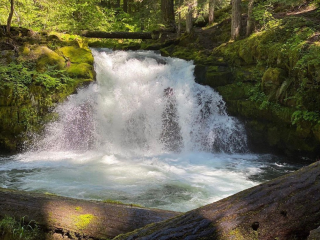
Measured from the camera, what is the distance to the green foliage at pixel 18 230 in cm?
259

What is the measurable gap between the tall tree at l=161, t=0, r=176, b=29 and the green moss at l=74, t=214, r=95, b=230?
1571 cm

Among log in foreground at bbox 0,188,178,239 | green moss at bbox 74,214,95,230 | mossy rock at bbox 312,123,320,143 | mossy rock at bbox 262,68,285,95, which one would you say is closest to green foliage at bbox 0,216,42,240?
log in foreground at bbox 0,188,178,239

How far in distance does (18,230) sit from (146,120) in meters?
8.17

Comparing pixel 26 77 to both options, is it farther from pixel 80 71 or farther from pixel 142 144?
A: pixel 142 144

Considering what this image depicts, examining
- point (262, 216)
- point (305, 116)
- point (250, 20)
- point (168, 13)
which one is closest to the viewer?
point (262, 216)

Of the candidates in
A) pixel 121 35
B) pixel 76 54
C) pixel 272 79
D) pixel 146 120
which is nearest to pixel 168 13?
pixel 121 35

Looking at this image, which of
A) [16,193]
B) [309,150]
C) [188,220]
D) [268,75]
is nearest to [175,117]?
[268,75]

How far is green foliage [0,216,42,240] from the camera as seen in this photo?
2.59m

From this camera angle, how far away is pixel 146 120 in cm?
1066

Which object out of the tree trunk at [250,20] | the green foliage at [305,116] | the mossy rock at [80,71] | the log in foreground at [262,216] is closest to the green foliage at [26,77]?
the mossy rock at [80,71]

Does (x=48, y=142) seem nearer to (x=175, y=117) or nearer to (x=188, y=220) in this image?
(x=175, y=117)

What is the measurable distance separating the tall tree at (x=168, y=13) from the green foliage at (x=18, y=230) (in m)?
15.8

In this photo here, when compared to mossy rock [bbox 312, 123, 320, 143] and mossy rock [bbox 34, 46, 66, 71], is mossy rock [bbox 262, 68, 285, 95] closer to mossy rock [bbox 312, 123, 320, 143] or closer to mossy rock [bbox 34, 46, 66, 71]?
mossy rock [bbox 312, 123, 320, 143]

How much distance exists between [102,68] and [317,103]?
856 cm
